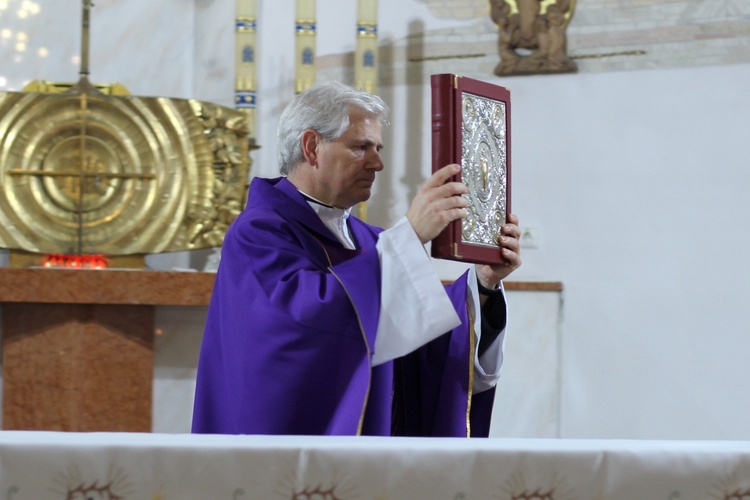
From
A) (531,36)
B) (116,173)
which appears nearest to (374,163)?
(116,173)

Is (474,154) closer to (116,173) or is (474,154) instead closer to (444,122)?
Answer: (444,122)

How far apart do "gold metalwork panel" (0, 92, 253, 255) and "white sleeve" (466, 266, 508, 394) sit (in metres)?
2.85

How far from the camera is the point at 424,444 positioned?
5.09 ft

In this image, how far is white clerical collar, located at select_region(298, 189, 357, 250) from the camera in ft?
10.1

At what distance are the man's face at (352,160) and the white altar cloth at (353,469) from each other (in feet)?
4.92

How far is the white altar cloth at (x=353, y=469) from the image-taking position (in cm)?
150

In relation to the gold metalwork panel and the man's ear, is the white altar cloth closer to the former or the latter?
the man's ear

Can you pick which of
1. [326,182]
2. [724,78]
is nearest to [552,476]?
[326,182]

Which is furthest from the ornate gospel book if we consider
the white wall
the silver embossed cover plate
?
the white wall

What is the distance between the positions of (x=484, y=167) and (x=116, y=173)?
3.27 metres

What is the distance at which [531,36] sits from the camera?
247 inches

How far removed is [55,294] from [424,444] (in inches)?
155

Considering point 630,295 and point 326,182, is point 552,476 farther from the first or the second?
point 630,295

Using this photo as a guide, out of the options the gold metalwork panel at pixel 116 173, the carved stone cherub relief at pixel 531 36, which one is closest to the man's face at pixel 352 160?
the gold metalwork panel at pixel 116 173
